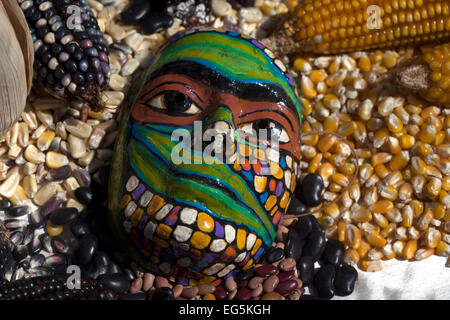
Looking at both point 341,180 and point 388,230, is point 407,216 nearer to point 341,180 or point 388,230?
point 388,230

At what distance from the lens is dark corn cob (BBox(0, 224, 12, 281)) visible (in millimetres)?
1974

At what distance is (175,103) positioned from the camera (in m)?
1.96

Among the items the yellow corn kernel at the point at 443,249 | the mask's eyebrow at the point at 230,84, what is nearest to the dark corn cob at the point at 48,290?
the mask's eyebrow at the point at 230,84

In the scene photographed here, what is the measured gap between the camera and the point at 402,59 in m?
2.44

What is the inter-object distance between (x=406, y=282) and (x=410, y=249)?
113mm

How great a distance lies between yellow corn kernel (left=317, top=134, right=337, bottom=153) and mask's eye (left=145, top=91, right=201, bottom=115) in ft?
1.95

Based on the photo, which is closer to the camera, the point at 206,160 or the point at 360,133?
the point at 206,160

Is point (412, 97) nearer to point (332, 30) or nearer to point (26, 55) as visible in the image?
point (332, 30)

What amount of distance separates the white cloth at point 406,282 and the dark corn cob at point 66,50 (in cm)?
110

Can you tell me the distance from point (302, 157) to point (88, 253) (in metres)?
0.84

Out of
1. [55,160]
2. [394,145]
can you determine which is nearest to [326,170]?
[394,145]

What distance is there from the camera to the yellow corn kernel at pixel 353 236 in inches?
88.0
